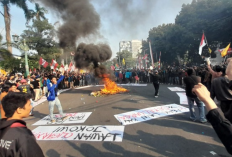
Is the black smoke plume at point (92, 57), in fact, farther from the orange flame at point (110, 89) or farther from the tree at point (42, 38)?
the tree at point (42, 38)

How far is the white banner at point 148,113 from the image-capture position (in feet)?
18.2

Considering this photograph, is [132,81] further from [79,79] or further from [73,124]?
[73,124]

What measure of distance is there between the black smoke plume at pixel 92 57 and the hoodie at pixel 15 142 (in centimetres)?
1164

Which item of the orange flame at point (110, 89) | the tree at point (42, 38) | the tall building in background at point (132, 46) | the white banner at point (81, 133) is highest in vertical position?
the tall building in background at point (132, 46)

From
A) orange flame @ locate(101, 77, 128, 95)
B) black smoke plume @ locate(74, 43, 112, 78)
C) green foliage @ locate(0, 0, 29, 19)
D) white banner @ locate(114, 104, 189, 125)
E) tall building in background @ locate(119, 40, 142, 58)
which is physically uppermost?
tall building in background @ locate(119, 40, 142, 58)

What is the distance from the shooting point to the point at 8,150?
53.2 inches

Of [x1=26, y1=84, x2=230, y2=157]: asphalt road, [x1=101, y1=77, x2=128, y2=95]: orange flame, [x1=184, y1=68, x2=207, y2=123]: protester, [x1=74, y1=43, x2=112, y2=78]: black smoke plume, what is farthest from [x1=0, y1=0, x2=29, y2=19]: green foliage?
[x1=184, y1=68, x2=207, y2=123]: protester

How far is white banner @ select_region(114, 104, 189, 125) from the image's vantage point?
5.54 m

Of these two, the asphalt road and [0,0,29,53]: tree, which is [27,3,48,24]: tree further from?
the asphalt road

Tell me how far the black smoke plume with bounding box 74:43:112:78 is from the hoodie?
38.2 ft

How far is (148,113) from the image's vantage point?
625 cm

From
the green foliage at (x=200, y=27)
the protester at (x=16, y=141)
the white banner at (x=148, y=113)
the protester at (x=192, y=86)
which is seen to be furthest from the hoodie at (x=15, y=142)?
the green foliage at (x=200, y=27)

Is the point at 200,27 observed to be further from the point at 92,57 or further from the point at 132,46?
the point at 132,46

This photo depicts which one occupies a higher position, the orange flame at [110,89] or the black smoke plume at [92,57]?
the black smoke plume at [92,57]
